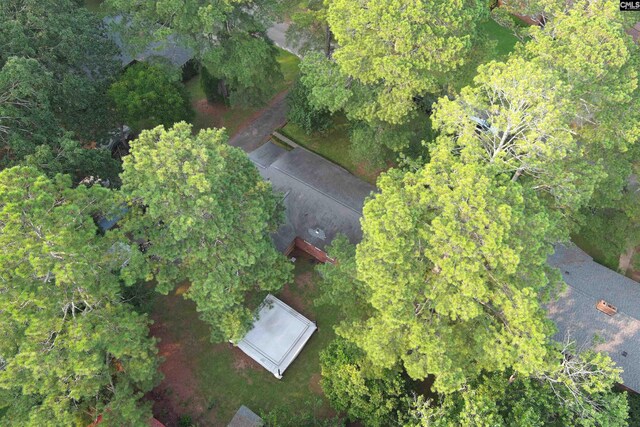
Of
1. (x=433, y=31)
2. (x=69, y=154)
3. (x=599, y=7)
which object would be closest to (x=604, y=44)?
(x=599, y=7)

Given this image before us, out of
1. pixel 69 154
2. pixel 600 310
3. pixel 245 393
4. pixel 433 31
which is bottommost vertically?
pixel 245 393

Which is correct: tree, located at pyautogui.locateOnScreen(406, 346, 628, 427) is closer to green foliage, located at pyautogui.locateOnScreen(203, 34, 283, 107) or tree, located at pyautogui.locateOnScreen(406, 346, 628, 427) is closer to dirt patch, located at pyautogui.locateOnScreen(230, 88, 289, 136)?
green foliage, located at pyautogui.locateOnScreen(203, 34, 283, 107)

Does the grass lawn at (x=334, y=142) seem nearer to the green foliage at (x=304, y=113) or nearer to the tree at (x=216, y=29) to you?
the green foliage at (x=304, y=113)

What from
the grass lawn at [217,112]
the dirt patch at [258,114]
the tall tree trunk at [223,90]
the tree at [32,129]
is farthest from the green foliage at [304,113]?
the tree at [32,129]

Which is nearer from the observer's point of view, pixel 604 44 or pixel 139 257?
pixel 139 257

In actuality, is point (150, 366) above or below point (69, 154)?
below

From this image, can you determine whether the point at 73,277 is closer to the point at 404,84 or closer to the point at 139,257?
the point at 139,257
